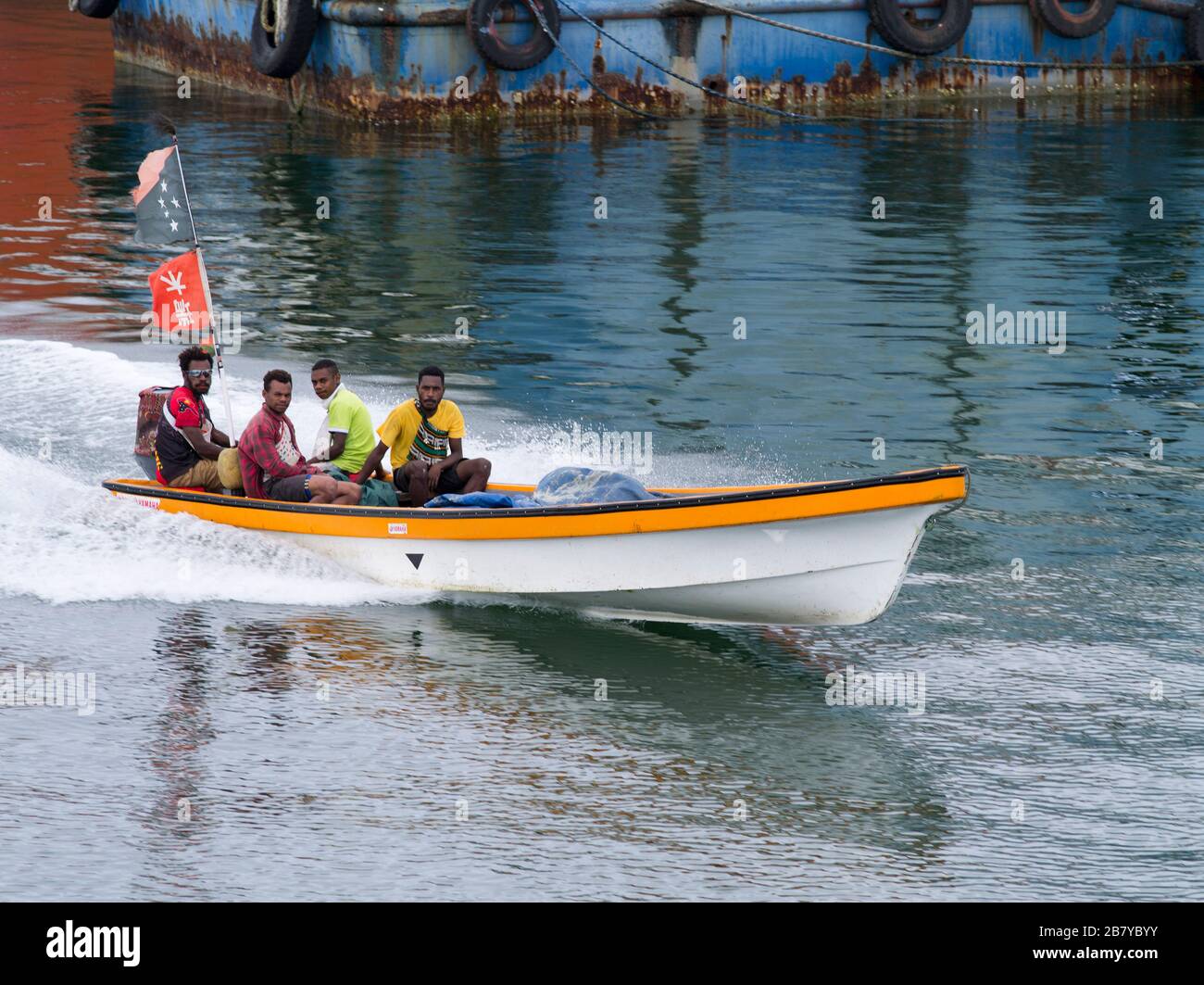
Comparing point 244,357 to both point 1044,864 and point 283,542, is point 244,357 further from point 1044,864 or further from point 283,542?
point 1044,864

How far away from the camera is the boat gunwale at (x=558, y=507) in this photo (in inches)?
423

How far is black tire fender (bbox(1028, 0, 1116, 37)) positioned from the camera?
108 ft

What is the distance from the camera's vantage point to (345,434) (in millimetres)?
13141

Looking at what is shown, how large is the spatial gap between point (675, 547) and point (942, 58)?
913 inches

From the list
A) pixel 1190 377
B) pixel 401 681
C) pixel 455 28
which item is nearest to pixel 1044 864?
pixel 401 681

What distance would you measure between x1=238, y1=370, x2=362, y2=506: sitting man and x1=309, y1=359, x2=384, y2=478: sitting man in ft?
0.70

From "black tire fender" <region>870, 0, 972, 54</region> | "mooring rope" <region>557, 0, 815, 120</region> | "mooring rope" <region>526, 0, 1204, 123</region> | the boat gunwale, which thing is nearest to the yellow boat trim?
the boat gunwale

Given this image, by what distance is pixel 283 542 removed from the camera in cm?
1291

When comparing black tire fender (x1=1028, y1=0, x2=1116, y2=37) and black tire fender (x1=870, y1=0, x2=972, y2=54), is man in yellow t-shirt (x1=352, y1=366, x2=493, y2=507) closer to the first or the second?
black tire fender (x1=870, y1=0, x2=972, y2=54)

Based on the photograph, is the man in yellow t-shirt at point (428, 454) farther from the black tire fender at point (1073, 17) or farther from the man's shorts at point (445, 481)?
the black tire fender at point (1073, 17)

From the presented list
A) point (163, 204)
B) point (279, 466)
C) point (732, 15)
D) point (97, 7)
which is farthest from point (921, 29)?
point (279, 466)

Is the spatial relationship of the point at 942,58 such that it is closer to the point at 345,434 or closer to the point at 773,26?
the point at 773,26

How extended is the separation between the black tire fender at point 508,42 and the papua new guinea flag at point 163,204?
1655 cm
